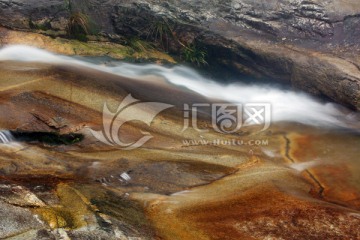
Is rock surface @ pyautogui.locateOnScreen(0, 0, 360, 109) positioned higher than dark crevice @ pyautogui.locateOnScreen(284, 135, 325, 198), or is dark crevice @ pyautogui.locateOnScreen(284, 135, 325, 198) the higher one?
rock surface @ pyautogui.locateOnScreen(0, 0, 360, 109)

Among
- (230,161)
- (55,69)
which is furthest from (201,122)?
(55,69)

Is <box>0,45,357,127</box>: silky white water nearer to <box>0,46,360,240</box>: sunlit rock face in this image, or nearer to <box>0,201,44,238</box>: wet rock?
<box>0,46,360,240</box>: sunlit rock face

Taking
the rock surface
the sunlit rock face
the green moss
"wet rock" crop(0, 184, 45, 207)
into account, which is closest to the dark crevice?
the sunlit rock face

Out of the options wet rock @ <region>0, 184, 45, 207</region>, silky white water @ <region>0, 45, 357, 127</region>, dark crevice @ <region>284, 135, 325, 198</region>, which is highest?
silky white water @ <region>0, 45, 357, 127</region>

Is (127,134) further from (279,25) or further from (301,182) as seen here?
(279,25)

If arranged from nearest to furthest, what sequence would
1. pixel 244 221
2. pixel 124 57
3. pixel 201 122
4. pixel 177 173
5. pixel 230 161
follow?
pixel 244 221, pixel 177 173, pixel 230 161, pixel 201 122, pixel 124 57

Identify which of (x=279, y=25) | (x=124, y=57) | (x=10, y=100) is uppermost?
(x=279, y=25)

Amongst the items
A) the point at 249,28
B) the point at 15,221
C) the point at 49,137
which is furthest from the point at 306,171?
the point at 249,28
